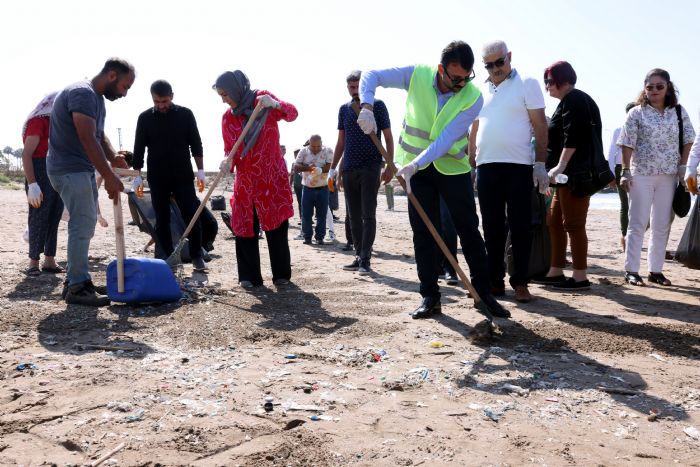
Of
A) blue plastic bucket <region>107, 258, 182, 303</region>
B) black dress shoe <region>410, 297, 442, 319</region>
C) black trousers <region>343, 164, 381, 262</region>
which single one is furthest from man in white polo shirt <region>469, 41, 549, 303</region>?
blue plastic bucket <region>107, 258, 182, 303</region>

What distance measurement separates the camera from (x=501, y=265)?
17.4 feet

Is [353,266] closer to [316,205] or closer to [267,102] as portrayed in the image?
[267,102]

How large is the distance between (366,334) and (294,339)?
0.46 meters

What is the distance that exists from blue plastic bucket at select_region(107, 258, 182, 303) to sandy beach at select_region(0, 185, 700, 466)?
0.11m

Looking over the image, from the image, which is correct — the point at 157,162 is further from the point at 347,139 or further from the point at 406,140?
the point at 406,140

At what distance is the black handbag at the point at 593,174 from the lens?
5336mm

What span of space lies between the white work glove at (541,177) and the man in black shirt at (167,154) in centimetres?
326

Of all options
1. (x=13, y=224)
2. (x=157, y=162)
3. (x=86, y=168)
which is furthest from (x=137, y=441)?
(x=13, y=224)

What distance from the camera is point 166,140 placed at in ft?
20.6

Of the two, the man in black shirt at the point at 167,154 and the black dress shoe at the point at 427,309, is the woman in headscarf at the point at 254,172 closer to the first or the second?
the man in black shirt at the point at 167,154

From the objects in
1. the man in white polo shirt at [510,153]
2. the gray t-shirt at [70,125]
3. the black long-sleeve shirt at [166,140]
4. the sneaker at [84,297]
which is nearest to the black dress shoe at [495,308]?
the man in white polo shirt at [510,153]

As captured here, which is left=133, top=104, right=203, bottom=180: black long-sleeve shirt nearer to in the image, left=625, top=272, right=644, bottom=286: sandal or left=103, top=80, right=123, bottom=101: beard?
left=103, top=80, right=123, bottom=101: beard

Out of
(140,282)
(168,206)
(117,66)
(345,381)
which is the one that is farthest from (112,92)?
(345,381)

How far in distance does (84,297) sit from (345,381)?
250 centimetres
